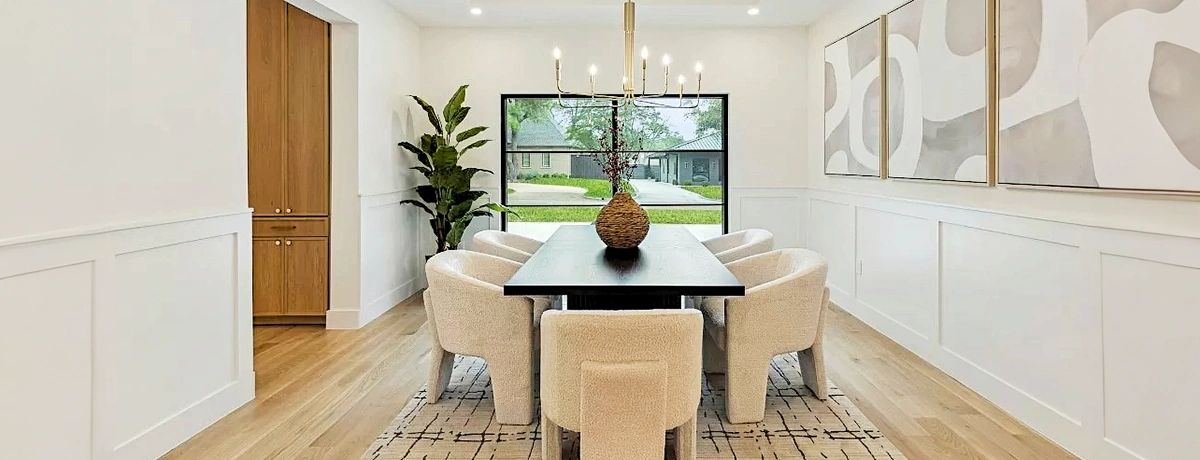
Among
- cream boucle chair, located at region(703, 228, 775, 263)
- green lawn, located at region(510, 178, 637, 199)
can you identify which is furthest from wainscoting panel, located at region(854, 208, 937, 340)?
green lawn, located at region(510, 178, 637, 199)

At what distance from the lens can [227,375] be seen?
3312 mm

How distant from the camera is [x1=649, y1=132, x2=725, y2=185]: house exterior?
274 inches

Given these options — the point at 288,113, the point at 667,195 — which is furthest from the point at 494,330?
the point at 667,195

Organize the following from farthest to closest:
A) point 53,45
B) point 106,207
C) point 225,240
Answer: point 225,240, point 106,207, point 53,45

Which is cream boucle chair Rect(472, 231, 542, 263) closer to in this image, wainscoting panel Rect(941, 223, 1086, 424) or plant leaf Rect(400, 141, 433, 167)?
plant leaf Rect(400, 141, 433, 167)

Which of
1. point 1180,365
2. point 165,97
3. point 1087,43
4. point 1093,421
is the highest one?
point 1087,43

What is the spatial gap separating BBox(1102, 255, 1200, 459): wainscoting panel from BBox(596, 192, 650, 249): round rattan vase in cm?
190

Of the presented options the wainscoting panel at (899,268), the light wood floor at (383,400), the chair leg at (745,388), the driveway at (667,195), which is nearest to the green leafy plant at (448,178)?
the light wood floor at (383,400)

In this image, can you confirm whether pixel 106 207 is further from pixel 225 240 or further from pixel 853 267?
pixel 853 267

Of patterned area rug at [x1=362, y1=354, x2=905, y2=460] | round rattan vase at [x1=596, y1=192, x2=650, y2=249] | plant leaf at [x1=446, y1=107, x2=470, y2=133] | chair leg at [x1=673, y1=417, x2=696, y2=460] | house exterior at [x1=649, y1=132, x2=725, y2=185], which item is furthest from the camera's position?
house exterior at [x1=649, y1=132, x2=725, y2=185]

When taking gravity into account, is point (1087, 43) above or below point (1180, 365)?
above

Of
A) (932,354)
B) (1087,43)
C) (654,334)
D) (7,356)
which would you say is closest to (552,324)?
(654,334)

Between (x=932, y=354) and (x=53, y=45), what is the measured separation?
13.6 ft

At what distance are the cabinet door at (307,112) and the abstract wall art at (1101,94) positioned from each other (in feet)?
13.4
